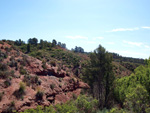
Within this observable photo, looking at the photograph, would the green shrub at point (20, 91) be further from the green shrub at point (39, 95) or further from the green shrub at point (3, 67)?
the green shrub at point (3, 67)

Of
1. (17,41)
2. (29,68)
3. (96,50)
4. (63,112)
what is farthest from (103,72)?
(17,41)

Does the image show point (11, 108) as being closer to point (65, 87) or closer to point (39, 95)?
point (39, 95)

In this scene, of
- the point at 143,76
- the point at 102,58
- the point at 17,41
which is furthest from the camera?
the point at 17,41

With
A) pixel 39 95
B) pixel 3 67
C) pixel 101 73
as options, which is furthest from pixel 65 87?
pixel 3 67

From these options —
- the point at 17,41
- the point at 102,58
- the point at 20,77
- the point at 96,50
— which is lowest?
the point at 20,77

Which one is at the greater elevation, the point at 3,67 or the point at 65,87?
the point at 3,67

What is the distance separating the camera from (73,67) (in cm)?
4194

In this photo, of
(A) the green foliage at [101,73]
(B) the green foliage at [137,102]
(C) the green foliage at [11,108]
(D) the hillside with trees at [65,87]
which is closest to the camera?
(B) the green foliage at [137,102]

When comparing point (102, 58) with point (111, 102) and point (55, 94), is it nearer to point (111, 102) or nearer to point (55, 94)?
point (111, 102)

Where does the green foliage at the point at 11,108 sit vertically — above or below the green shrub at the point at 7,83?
below

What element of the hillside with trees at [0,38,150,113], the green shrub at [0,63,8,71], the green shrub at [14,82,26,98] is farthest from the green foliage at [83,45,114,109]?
the green shrub at [0,63,8,71]

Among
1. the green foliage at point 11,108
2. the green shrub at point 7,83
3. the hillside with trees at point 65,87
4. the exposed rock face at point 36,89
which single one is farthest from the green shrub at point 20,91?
the green foliage at point 11,108

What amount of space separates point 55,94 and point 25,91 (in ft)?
16.3

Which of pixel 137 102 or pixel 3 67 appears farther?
pixel 3 67
